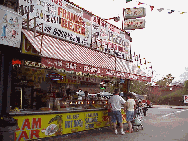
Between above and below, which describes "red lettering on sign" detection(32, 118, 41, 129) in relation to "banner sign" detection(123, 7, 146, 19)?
below

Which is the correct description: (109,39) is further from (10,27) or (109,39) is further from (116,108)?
(10,27)

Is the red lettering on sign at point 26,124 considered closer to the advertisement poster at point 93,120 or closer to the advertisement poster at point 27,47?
the advertisement poster at point 27,47

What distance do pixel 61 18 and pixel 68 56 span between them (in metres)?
2.04

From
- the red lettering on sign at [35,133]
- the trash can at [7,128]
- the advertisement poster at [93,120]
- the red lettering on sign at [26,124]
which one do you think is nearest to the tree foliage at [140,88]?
the advertisement poster at [93,120]

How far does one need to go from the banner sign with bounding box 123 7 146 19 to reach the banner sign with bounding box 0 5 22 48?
8.31 m

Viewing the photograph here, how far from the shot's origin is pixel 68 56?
9.51 m

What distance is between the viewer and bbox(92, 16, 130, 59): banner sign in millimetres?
12883

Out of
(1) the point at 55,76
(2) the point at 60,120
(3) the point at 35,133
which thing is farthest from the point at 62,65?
(1) the point at 55,76

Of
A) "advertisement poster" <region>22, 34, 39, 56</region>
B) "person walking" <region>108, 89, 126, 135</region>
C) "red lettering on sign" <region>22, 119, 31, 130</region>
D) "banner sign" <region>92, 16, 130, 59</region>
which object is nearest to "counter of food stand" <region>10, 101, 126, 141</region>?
"red lettering on sign" <region>22, 119, 31, 130</region>

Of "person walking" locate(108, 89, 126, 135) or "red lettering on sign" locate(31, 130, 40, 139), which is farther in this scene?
"person walking" locate(108, 89, 126, 135)

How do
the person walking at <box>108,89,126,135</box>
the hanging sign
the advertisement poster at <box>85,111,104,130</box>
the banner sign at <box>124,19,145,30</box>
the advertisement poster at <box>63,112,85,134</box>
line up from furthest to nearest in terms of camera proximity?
the banner sign at <box>124,19,145,30</box> → the hanging sign → the advertisement poster at <box>85,111,104,130</box> → the person walking at <box>108,89,126,135</box> → the advertisement poster at <box>63,112,85,134</box>

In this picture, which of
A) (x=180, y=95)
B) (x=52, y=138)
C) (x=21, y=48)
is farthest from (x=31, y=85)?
(x=180, y=95)

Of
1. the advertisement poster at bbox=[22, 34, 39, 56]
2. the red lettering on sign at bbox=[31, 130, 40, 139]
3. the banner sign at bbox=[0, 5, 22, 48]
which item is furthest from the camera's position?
the red lettering on sign at bbox=[31, 130, 40, 139]

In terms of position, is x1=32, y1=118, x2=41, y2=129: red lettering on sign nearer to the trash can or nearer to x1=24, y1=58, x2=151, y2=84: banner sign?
the trash can
